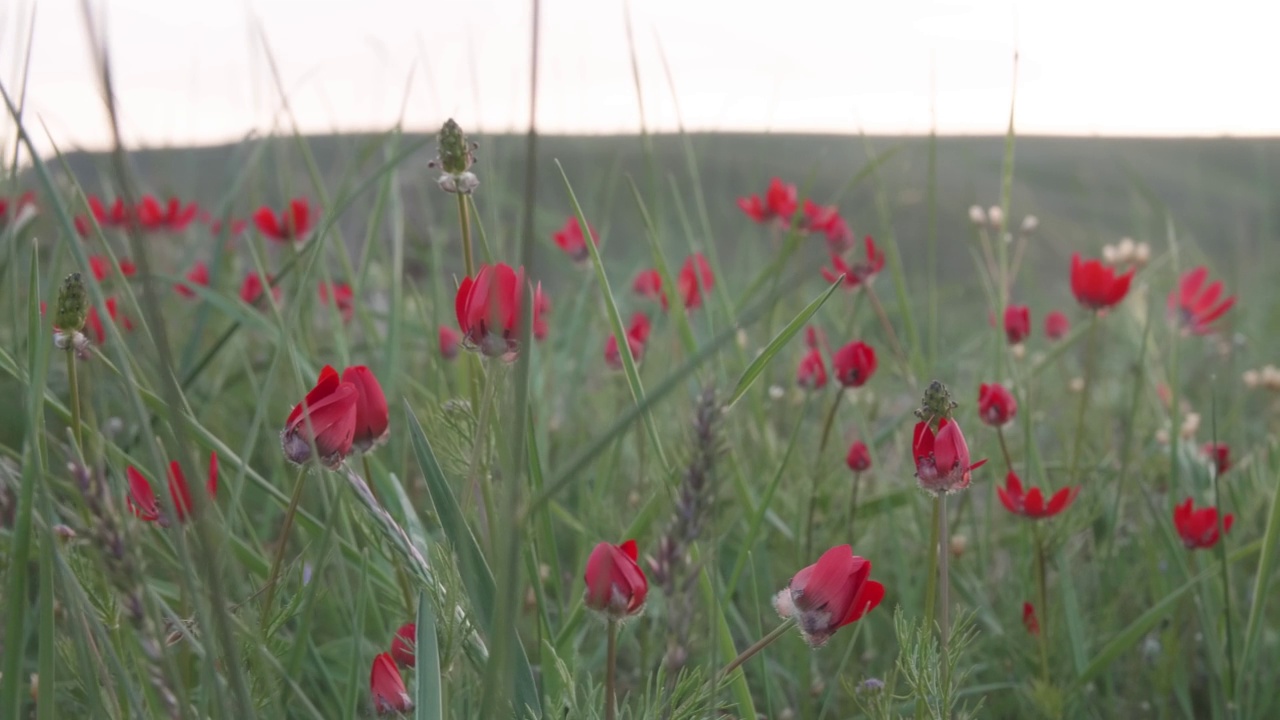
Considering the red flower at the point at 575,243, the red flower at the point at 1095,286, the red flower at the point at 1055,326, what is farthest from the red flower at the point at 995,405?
the red flower at the point at 1055,326

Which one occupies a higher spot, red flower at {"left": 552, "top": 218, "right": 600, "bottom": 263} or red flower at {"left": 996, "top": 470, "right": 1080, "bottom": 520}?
red flower at {"left": 552, "top": 218, "right": 600, "bottom": 263}

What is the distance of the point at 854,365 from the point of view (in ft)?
3.35

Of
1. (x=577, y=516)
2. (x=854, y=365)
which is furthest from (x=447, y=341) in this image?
(x=854, y=365)

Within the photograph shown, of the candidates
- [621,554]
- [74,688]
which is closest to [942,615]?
[621,554]

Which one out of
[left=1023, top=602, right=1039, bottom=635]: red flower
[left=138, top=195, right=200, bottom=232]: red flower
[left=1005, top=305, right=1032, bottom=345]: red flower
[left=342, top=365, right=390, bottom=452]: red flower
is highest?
[left=138, top=195, right=200, bottom=232]: red flower

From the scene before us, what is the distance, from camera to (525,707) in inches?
22.8

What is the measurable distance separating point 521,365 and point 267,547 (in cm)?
91

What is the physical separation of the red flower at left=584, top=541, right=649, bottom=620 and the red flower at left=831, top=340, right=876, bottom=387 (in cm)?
55

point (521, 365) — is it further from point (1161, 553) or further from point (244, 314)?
point (1161, 553)

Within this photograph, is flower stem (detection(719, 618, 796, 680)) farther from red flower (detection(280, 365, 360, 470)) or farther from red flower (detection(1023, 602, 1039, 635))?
red flower (detection(1023, 602, 1039, 635))

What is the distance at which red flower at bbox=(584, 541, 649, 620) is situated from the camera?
1.65 feet

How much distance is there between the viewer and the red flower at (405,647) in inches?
24.8

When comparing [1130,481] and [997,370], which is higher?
[997,370]

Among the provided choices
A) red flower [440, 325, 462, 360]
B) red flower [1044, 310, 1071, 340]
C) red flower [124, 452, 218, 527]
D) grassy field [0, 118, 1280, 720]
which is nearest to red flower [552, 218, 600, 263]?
grassy field [0, 118, 1280, 720]
